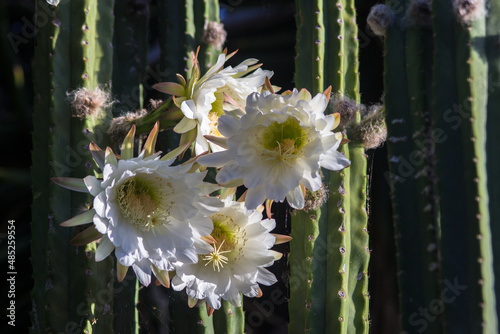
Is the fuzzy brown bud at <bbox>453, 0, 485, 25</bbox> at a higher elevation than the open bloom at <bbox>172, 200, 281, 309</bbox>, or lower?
higher

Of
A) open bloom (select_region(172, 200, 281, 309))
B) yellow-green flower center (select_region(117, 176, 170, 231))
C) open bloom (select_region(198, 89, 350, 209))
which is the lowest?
open bloom (select_region(172, 200, 281, 309))

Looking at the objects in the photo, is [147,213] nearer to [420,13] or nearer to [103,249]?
[103,249]

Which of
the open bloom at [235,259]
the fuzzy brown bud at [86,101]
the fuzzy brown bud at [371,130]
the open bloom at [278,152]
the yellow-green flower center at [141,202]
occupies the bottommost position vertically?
the open bloom at [235,259]

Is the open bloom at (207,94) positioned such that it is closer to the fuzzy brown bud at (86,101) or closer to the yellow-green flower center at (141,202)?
the yellow-green flower center at (141,202)

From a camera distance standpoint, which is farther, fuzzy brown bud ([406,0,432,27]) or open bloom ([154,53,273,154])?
fuzzy brown bud ([406,0,432,27])

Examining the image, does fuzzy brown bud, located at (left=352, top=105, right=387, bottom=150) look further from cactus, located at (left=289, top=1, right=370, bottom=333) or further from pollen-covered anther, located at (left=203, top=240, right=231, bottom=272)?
pollen-covered anther, located at (left=203, top=240, right=231, bottom=272)

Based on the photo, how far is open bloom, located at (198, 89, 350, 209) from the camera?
986 mm

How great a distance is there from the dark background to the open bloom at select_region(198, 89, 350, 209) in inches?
25.0

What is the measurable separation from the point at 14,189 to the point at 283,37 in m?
1.27

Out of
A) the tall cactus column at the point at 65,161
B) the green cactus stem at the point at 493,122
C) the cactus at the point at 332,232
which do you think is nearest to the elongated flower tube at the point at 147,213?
the tall cactus column at the point at 65,161

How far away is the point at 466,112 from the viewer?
1293 mm

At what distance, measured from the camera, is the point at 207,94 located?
3.54 feet

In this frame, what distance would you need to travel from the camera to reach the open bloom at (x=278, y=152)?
99 cm

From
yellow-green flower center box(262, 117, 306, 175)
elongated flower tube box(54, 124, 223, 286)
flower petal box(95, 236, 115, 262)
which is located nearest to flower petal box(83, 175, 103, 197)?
elongated flower tube box(54, 124, 223, 286)
